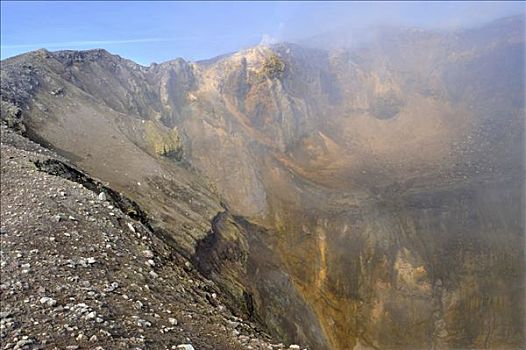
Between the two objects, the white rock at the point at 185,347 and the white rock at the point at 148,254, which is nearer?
the white rock at the point at 185,347

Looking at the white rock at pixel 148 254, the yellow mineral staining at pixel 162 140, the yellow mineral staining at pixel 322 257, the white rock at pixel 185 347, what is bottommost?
the yellow mineral staining at pixel 322 257

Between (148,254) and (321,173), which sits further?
(321,173)

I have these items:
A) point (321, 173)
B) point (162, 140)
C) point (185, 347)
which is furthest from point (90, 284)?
point (321, 173)

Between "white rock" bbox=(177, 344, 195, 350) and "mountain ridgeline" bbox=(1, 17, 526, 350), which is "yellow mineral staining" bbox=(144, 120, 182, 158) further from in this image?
"white rock" bbox=(177, 344, 195, 350)

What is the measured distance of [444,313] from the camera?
28969mm

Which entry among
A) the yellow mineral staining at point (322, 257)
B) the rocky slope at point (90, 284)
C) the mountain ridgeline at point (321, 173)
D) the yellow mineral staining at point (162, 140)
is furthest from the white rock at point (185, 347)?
the yellow mineral staining at point (322, 257)

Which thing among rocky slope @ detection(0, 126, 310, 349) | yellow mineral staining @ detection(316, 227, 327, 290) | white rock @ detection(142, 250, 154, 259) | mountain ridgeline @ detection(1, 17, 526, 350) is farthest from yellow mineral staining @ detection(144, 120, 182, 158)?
white rock @ detection(142, 250, 154, 259)

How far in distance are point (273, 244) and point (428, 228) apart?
1056 centimetres

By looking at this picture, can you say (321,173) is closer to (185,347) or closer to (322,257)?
(322,257)

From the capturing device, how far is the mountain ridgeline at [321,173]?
76.9ft

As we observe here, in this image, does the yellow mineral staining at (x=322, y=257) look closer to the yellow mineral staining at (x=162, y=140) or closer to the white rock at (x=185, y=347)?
the yellow mineral staining at (x=162, y=140)

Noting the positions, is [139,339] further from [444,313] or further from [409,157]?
[409,157]

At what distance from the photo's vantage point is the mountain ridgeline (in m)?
23.4

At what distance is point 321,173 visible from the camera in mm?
39031
